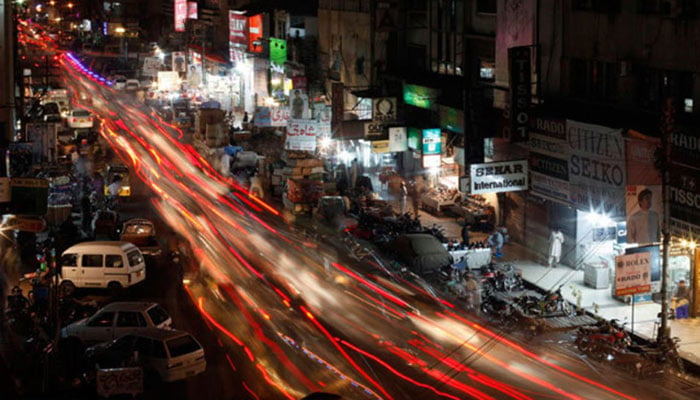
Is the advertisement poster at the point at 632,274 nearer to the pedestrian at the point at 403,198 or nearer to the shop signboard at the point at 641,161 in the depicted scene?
the shop signboard at the point at 641,161

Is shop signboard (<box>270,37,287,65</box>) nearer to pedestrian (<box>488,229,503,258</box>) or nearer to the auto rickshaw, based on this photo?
the auto rickshaw

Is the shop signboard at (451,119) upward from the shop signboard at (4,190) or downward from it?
upward

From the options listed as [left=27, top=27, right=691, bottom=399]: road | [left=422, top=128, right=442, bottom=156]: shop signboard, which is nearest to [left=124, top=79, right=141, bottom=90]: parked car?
[left=27, top=27, right=691, bottom=399]: road

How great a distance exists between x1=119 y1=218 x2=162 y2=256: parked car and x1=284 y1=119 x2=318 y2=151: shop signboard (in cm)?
1009

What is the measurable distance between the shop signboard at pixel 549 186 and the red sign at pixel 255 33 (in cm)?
4182

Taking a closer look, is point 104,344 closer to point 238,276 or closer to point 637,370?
point 238,276

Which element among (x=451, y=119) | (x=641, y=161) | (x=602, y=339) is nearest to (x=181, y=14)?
(x=451, y=119)

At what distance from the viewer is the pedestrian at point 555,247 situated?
113 feet

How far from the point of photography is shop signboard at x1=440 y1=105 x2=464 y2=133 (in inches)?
1635

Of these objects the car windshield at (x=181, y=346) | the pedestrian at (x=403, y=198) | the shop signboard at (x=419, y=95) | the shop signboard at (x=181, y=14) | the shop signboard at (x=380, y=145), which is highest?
the shop signboard at (x=181, y=14)

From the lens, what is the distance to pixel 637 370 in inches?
933

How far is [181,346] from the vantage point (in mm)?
23172

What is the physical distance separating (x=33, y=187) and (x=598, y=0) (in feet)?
64.1

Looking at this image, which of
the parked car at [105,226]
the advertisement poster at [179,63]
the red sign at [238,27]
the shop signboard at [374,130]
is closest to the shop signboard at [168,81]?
the advertisement poster at [179,63]
